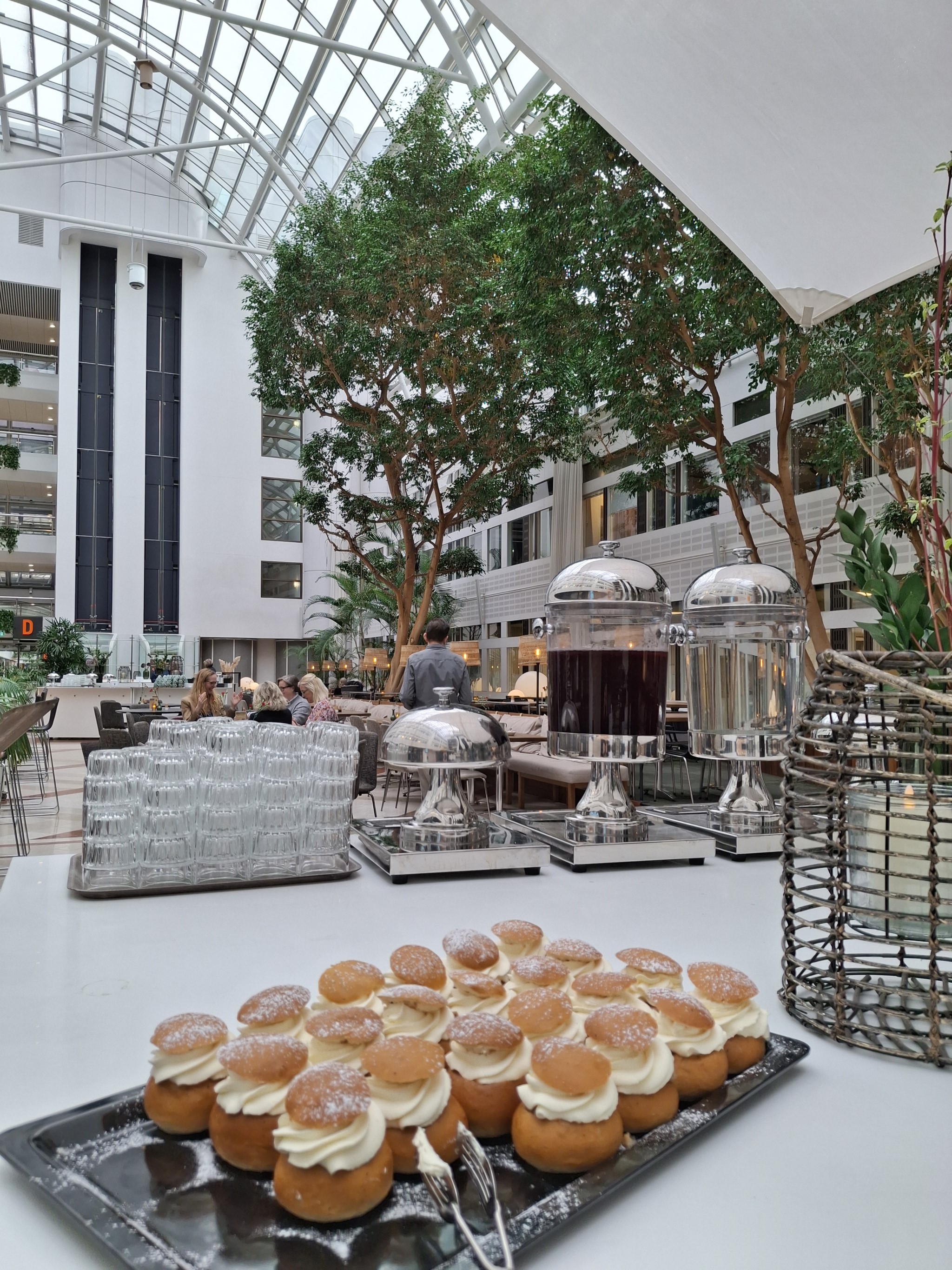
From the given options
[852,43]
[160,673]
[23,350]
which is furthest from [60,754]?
[23,350]

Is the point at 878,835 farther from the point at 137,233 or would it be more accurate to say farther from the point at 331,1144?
the point at 137,233

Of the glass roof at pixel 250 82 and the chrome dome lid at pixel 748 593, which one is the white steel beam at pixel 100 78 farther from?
Answer: the chrome dome lid at pixel 748 593

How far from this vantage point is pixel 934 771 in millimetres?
895

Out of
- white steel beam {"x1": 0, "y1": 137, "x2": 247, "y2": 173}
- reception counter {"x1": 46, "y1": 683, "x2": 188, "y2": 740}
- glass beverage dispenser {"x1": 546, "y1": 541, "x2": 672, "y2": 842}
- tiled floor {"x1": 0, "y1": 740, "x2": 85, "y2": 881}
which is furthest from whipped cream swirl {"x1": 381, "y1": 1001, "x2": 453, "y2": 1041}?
white steel beam {"x1": 0, "y1": 137, "x2": 247, "y2": 173}

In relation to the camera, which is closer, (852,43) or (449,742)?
(449,742)

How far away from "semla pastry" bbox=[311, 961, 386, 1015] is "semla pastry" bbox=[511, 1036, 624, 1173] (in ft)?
0.64

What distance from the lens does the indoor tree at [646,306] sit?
8148 mm

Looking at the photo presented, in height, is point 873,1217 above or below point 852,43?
below

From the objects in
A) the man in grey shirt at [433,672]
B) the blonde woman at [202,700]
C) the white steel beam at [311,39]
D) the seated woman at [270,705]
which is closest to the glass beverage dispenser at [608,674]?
the man in grey shirt at [433,672]

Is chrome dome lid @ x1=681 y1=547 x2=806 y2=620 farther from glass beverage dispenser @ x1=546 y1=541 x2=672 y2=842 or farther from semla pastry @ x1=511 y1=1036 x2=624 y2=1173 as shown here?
semla pastry @ x1=511 y1=1036 x2=624 y2=1173

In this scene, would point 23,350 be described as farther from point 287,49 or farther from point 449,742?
point 449,742

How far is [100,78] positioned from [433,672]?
22642mm

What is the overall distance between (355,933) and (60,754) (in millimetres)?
15196

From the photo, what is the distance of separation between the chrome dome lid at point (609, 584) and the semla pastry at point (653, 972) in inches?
49.3
